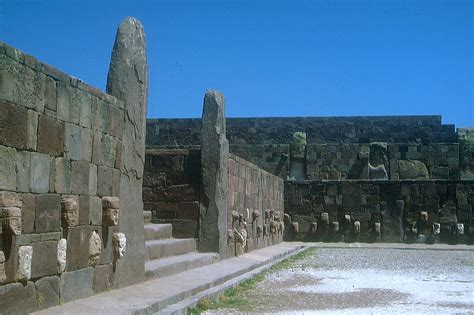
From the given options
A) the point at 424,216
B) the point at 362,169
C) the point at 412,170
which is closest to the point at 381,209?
the point at 424,216

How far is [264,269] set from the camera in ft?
36.1

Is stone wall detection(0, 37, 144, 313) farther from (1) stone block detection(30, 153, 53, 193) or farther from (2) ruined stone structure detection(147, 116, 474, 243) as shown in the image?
(2) ruined stone structure detection(147, 116, 474, 243)

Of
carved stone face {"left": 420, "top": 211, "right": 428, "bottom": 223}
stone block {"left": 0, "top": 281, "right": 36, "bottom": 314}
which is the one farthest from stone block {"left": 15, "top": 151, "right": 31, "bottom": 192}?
carved stone face {"left": 420, "top": 211, "right": 428, "bottom": 223}

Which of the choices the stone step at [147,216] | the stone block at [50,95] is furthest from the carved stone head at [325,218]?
the stone block at [50,95]

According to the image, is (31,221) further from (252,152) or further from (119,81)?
(252,152)

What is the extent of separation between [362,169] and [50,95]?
21.5m

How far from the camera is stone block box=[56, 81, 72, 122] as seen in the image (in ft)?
19.2

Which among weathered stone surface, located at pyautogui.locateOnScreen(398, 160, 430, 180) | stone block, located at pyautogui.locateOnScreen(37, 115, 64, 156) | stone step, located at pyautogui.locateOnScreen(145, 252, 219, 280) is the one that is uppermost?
weathered stone surface, located at pyautogui.locateOnScreen(398, 160, 430, 180)

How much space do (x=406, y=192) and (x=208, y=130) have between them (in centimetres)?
1065

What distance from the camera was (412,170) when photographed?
26250mm

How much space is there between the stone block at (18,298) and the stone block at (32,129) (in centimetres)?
107

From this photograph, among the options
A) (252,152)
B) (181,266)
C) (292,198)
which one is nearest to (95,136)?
(181,266)

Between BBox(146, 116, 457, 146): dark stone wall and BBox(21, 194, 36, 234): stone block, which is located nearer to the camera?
BBox(21, 194, 36, 234): stone block

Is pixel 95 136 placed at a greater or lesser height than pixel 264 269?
greater
